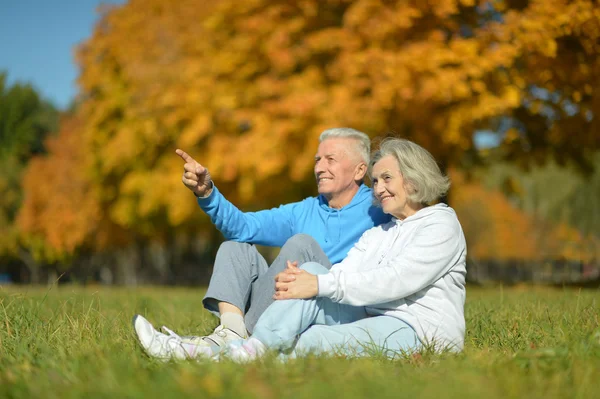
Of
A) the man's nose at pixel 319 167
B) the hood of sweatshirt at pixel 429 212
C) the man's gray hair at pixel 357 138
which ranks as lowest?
the hood of sweatshirt at pixel 429 212

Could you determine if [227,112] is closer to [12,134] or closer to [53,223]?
[53,223]

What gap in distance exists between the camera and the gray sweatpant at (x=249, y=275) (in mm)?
3992

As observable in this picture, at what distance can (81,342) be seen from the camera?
11.4 feet

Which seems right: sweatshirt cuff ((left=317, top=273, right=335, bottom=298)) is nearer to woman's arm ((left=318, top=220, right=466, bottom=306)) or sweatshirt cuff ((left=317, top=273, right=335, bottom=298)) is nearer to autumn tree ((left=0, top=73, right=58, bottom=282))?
woman's arm ((left=318, top=220, right=466, bottom=306))

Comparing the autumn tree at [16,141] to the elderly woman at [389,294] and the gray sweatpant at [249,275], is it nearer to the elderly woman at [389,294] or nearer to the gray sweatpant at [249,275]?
the gray sweatpant at [249,275]

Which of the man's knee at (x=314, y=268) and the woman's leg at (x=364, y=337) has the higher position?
the man's knee at (x=314, y=268)

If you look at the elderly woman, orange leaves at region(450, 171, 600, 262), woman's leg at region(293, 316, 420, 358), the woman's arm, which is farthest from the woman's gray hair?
orange leaves at region(450, 171, 600, 262)

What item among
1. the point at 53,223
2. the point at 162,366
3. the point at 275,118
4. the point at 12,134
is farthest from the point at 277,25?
the point at 12,134

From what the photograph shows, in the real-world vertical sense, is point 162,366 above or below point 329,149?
below

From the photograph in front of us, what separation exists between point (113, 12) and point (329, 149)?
1809 centimetres

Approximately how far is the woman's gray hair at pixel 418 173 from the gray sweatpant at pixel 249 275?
68 centimetres

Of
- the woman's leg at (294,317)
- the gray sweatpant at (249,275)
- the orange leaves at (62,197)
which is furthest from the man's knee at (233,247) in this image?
the orange leaves at (62,197)

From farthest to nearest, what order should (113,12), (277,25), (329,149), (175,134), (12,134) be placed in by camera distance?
(12,134) < (113,12) < (175,134) < (277,25) < (329,149)

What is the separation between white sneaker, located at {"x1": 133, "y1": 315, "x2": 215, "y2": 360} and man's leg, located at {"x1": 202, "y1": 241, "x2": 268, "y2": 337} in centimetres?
55
